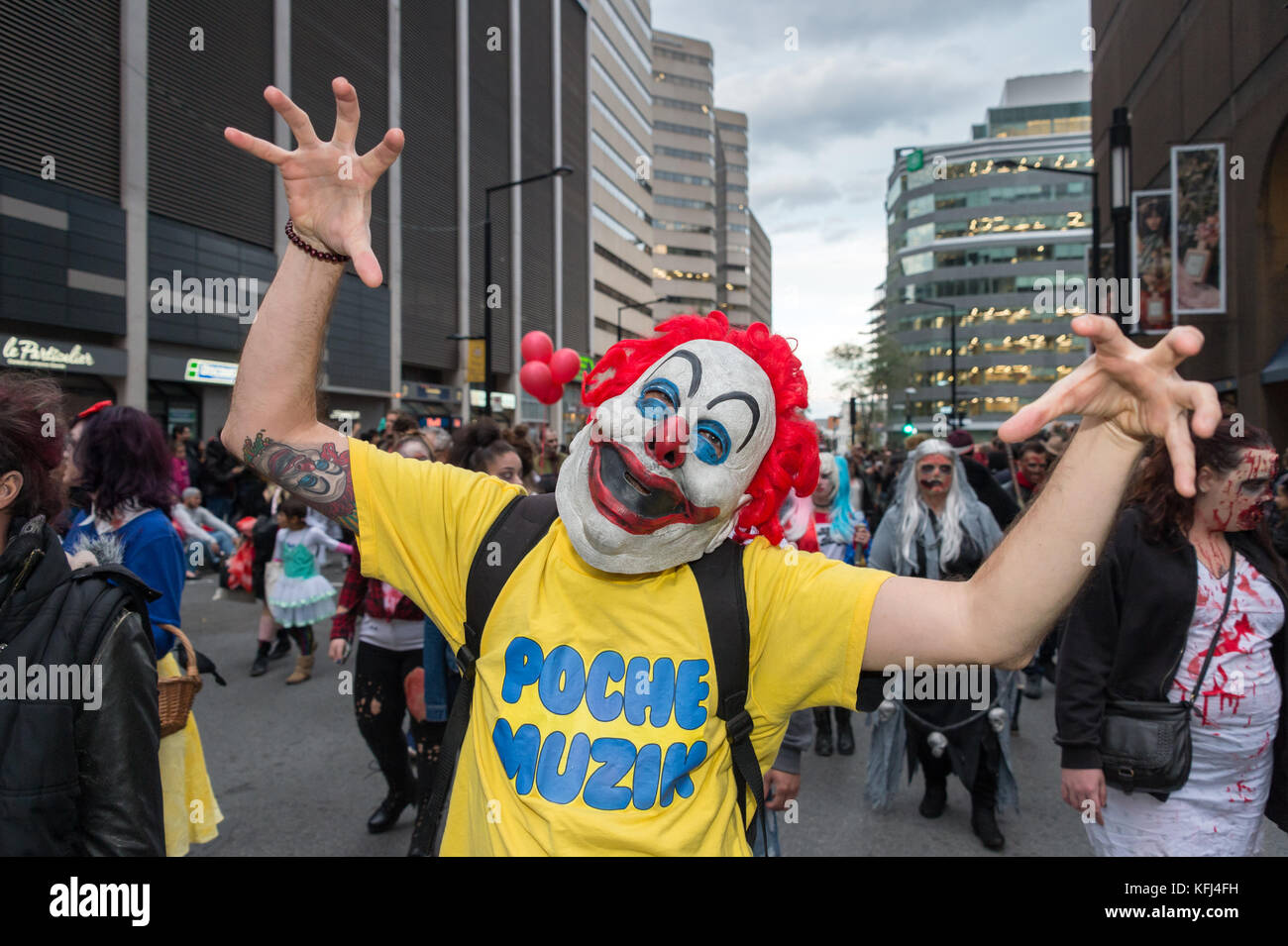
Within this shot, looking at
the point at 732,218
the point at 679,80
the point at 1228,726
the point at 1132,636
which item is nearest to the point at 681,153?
the point at 679,80

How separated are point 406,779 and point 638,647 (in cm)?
303

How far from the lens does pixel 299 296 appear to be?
1.67 m

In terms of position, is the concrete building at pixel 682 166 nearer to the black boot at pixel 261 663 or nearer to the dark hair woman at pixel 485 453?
the black boot at pixel 261 663

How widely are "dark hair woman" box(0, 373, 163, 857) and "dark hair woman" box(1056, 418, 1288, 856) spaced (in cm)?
266

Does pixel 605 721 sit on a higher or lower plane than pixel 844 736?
higher

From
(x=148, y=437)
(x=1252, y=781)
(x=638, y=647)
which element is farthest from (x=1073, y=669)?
(x=148, y=437)

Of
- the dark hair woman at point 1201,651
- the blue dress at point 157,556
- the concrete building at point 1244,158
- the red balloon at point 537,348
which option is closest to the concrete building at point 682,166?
the concrete building at point 1244,158

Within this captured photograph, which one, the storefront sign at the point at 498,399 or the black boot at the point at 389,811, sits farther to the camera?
the storefront sign at the point at 498,399

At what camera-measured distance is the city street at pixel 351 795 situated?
405cm

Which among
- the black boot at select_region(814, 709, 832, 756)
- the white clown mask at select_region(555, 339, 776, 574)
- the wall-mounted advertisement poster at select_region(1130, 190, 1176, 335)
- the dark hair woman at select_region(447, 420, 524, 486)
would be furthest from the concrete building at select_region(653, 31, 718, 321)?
the white clown mask at select_region(555, 339, 776, 574)

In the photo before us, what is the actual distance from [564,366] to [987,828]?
8381mm

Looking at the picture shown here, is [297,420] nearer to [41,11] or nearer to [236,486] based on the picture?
[236,486]

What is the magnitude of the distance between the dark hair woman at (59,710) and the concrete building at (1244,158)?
13.2m

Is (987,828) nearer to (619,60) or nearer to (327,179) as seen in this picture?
(327,179)
